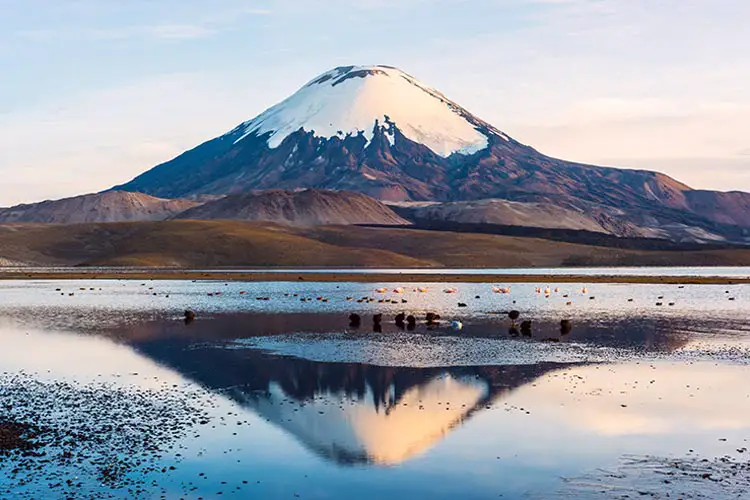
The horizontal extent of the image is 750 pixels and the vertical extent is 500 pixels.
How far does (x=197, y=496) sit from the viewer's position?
70.7ft

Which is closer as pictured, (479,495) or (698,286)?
(479,495)

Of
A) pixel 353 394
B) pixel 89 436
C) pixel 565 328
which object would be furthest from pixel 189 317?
pixel 89 436

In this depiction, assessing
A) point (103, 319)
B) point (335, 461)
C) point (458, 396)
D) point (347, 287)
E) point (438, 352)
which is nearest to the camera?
point (335, 461)

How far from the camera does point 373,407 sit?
32.4 meters

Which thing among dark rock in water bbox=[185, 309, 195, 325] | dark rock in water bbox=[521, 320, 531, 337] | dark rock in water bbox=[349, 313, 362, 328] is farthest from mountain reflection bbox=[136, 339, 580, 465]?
dark rock in water bbox=[185, 309, 195, 325]

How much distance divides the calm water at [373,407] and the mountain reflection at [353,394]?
0.40 feet

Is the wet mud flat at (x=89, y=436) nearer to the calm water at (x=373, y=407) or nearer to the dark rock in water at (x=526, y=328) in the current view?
the calm water at (x=373, y=407)

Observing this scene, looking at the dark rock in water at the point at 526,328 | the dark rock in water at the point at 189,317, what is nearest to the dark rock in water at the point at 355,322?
the dark rock in water at the point at 526,328

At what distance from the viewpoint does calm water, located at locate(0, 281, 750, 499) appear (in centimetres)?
2303

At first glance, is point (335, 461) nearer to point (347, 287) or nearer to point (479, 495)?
point (479, 495)

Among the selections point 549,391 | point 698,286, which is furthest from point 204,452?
point 698,286

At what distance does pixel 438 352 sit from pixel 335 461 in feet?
75.9

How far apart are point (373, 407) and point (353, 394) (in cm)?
270

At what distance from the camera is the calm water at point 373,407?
2303 centimetres
